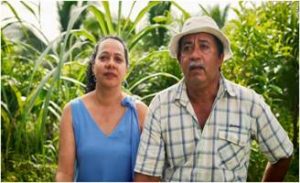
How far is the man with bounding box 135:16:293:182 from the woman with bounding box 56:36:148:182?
0.15 metres

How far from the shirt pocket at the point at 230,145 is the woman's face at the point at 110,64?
0.49 metres

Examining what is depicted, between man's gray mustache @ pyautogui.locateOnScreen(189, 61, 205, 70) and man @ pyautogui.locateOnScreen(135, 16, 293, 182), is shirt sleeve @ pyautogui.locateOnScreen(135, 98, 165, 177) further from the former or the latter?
man's gray mustache @ pyautogui.locateOnScreen(189, 61, 205, 70)

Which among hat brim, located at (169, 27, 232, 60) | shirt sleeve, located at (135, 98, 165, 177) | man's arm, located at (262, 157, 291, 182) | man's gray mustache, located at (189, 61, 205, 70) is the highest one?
hat brim, located at (169, 27, 232, 60)

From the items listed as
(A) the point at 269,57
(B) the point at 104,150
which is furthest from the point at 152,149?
(A) the point at 269,57

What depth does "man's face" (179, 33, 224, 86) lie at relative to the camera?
2002mm

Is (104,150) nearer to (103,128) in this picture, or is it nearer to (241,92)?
(103,128)

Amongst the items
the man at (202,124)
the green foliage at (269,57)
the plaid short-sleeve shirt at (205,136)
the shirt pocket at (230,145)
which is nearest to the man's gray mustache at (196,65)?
the man at (202,124)

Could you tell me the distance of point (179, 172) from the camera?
2021 mm

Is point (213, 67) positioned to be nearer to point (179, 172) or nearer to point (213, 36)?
point (213, 36)

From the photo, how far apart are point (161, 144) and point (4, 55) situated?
2.05m

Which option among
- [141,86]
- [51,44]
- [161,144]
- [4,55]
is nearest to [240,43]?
[141,86]

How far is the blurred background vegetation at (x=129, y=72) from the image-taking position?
11.5ft

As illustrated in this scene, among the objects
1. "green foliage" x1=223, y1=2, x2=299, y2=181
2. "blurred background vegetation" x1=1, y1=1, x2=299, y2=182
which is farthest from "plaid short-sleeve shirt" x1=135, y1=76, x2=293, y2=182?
"green foliage" x1=223, y1=2, x2=299, y2=181

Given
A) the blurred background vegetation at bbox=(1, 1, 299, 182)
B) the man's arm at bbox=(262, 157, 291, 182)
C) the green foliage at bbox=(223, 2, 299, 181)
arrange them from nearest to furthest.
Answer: the man's arm at bbox=(262, 157, 291, 182), the blurred background vegetation at bbox=(1, 1, 299, 182), the green foliage at bbox=(223, 2, 299, 181)
